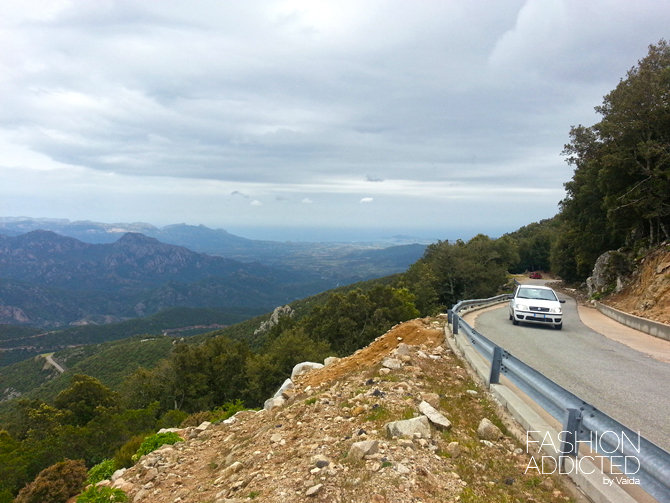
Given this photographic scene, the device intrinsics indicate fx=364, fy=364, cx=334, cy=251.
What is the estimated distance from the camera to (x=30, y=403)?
33.6 m

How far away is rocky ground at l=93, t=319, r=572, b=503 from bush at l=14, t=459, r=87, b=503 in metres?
4.39

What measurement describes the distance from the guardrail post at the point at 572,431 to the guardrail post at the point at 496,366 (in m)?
2.47

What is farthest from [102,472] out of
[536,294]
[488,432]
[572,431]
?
[536,294]

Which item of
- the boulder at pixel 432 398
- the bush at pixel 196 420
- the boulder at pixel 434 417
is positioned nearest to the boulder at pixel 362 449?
the boulder at pixel 434 417

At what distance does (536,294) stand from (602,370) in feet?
27.2

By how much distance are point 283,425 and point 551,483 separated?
4155 mm

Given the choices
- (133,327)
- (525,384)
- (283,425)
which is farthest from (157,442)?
(133,327)

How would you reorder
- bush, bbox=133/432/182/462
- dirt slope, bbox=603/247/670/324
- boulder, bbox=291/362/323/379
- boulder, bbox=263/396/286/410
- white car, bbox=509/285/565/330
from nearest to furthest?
bush, bbox=133/432/182/462 < boulder, bbox=263/396/286/410 < boulder, bbox=291/362/323/379 < white car, bbox=509/285/565/330 < dirt slope, bbox=603/247/670/324

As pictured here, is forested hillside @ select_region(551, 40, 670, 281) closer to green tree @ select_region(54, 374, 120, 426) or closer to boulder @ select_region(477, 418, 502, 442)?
boulder @ select_region(477, 418, 502, 442)

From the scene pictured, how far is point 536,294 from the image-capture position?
54.7 ft

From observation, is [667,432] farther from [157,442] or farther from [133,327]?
[133,327]

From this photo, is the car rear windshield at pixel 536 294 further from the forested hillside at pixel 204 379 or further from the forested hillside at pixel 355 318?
the forested hillside at pixel 204 379

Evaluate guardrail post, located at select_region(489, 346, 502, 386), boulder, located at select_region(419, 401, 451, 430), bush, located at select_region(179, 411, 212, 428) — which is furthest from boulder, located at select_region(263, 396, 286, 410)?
guardrail post, located at select_region(489, 346, 502, 386)

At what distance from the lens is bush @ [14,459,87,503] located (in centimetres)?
935
